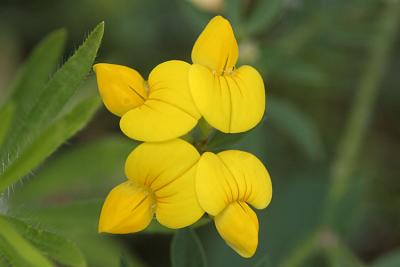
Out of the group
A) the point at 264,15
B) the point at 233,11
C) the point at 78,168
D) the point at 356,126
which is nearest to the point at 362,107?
the point at 356,126

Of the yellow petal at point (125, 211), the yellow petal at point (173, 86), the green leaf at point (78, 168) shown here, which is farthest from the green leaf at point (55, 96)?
the green leaf at point (78, 168)

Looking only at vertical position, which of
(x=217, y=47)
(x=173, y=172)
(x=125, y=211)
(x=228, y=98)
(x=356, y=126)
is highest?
(x=217, y=47)

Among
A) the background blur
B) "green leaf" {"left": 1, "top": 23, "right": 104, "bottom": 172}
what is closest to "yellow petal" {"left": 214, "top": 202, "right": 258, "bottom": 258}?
"green leaf" {"left": 1, "top": 23, "right": 104, "bottom": 172}

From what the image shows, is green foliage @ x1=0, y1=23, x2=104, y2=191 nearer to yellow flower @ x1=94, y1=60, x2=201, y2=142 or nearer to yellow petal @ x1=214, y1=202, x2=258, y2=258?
yellow flower @ x1=94, y1=60, x2=201, y2=142

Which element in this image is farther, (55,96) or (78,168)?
(78,168)

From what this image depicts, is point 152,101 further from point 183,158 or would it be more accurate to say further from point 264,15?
point 264,15

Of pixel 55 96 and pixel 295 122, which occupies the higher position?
pixel 55 96

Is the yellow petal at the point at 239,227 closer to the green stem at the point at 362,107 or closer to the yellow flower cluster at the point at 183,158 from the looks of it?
the yellow flower cluster at the point at 183,158

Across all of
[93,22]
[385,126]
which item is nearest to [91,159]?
[93,22]

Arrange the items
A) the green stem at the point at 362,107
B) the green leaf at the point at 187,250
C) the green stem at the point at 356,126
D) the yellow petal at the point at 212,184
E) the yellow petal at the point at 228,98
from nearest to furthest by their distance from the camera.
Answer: the yellow petal at the point at 212,184, the yellow petal at the point at 228,98, the green leaf at the point at 187,250, the green stem at the point at 356,126, the green stem at the point at 362,107
